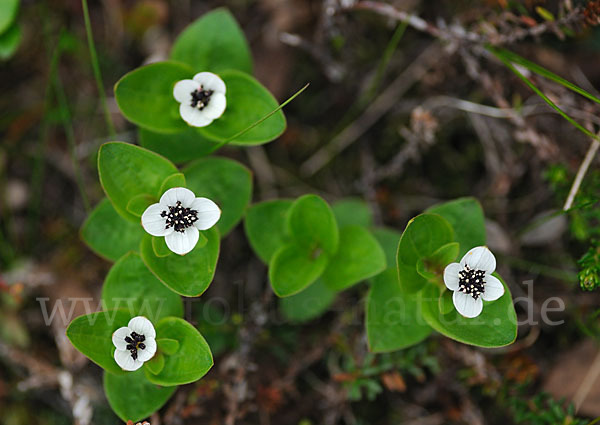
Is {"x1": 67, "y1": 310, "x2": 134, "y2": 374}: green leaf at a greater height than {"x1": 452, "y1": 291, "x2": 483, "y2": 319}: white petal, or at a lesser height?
lesser

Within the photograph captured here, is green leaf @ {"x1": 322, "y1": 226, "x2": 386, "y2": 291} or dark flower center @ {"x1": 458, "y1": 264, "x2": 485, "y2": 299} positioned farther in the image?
green leaf @ {"x1": 322, "y1": 226, "x2": 386, "y2": 291}

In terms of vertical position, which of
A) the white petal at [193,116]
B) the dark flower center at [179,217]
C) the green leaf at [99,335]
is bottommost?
the green leaf at [99,335]

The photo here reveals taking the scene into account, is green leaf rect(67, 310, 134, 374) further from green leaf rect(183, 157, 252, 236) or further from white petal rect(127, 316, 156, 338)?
green leaf rect(183, 157, 252, 236)

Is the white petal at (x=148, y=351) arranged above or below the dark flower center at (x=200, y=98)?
below

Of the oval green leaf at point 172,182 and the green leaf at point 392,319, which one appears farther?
the green leaf at point 392,319

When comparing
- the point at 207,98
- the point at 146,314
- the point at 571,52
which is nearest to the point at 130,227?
the point at 146,314

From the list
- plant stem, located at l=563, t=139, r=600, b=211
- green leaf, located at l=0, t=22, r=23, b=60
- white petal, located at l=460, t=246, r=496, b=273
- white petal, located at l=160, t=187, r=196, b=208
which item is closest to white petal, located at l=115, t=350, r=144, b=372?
white petal, located at l=160, t=187, r=196, b=208

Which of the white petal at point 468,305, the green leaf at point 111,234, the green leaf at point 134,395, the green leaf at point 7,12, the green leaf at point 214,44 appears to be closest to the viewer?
the white petal at point 468,305

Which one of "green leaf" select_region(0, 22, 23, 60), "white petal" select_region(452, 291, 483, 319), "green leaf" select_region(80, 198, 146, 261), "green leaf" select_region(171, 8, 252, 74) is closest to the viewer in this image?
"white petal" select_region(452, 291, 483, 319)


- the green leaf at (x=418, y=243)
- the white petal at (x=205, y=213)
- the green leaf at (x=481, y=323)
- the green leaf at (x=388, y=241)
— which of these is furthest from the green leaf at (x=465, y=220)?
the white petal at (x=205, y=213)

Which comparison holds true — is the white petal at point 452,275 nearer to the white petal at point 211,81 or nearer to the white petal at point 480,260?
the white petal at point 480,260
